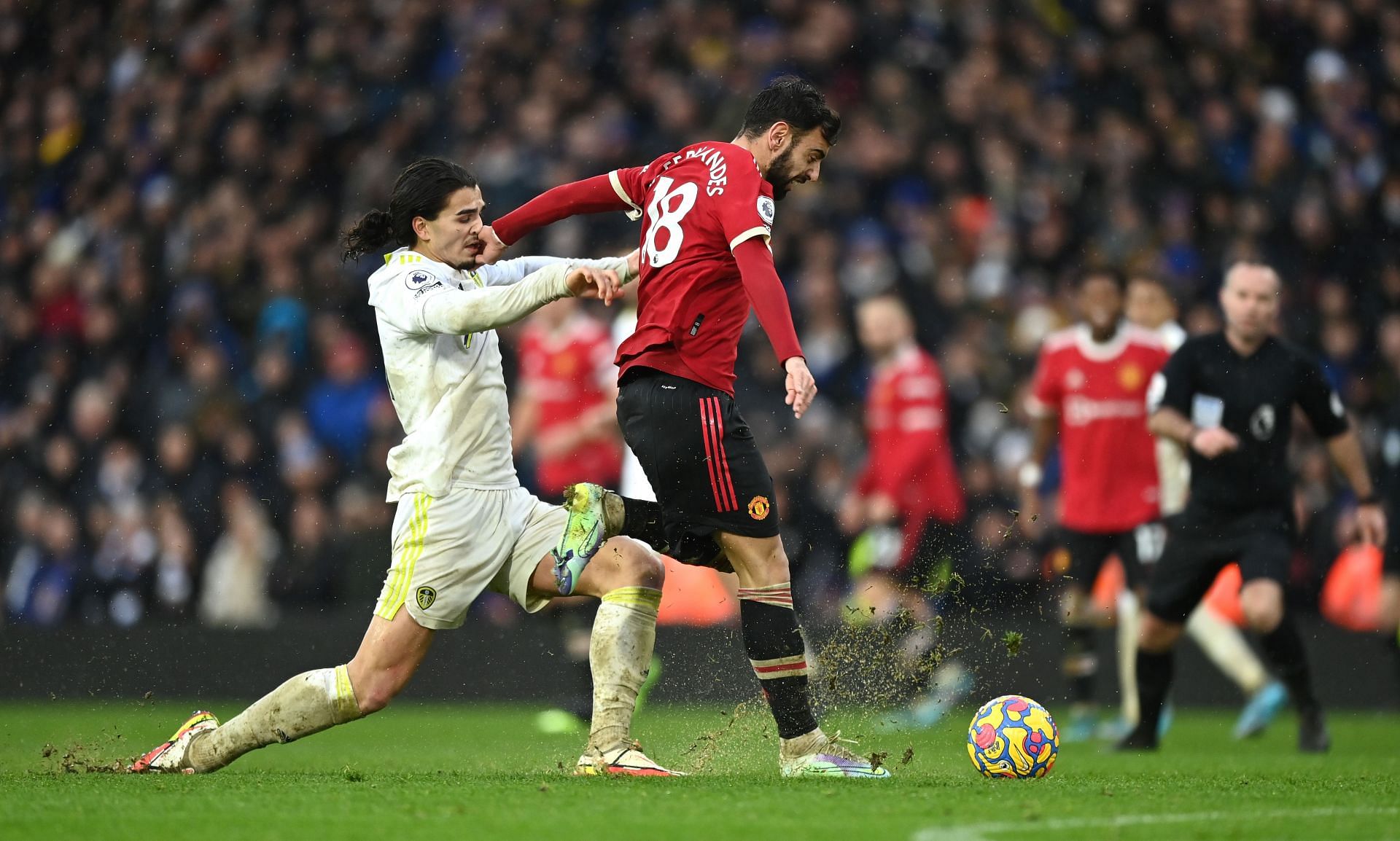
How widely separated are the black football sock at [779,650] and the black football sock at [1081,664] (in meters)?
4.18

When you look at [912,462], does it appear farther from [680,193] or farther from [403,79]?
[403,79]

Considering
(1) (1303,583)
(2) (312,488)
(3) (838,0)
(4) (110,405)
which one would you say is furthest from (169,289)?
(1) (1303,583)

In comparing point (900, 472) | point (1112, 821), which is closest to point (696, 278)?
point (1112, 821)

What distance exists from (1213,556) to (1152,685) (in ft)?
2.26

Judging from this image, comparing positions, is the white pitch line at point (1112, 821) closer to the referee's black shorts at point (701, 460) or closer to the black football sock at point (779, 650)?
the black football sock at point (779, 650)

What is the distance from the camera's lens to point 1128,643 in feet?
32.7

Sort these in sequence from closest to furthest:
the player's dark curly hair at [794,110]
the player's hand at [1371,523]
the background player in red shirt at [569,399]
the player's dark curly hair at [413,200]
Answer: the player's dark curly hair at [794,110] → the player's dark curly hair at [413,200] → the player's hand at [1371,523] → the background player in red shirt at [569,399]

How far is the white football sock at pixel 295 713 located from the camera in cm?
544

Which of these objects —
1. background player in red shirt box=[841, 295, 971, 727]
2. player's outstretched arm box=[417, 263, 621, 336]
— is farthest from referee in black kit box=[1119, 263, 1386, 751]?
player's outstretched arm box=[417, 263, 621, 336]

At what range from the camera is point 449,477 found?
5504mm

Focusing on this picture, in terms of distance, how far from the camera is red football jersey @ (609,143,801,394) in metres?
5.43

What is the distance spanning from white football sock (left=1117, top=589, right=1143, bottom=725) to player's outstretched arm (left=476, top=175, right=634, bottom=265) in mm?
4653

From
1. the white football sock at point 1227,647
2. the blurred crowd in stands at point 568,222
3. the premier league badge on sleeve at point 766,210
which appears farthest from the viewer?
the blurred crowd in stands at point 568,222

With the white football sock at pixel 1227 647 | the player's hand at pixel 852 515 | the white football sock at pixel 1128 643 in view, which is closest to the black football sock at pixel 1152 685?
the white football sock at pixel 1128 643
